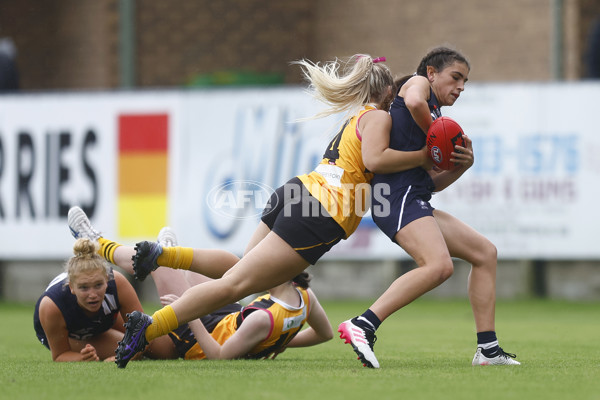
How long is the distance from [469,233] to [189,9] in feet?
42.1

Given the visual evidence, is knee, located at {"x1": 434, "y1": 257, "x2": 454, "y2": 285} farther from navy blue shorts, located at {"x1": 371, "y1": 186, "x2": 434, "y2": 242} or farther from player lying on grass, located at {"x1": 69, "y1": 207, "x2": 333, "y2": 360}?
player lying on grass, located at {"x1": 69, "y1": 207, "x2": 333, "y2": 360}

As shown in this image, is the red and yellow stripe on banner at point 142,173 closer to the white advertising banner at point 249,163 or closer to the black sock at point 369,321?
the white advertising banner at point 249,163

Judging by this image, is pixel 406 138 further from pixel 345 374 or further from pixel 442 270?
pixel 345 374

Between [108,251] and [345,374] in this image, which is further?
[108,251]

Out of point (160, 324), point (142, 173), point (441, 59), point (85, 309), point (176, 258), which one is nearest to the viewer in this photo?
point (160, 324)

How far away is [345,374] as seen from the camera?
6012 millimetres

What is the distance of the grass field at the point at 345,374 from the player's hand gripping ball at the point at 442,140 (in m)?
1.21

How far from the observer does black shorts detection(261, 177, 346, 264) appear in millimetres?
6211

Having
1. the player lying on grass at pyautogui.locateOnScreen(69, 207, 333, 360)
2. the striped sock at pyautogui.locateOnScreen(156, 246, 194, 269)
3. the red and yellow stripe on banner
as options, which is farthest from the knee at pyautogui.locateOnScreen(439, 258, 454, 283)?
the red and yellow stripe on banner

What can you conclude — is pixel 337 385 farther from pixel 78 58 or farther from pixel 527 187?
pixel 78 58

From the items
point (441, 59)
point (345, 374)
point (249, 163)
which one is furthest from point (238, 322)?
point (249, 163)

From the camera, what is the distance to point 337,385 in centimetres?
548

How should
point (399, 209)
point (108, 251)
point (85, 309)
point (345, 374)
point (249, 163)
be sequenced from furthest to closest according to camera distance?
point (249, 163) → point (108, 251) → point (85, 309) → point (399, 209) → point (345, 374)

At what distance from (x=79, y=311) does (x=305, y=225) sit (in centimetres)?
165
